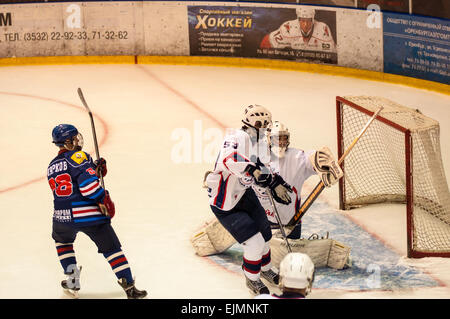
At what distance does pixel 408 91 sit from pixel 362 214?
14.4 feet

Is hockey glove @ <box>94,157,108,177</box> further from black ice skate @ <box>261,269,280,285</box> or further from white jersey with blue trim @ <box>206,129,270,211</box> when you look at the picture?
black ice skate @ <box>261,269,280,285</box>

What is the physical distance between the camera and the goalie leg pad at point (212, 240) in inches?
236

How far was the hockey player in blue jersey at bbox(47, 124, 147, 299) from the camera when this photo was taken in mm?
5023

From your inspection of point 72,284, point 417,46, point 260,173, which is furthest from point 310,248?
point 417,46

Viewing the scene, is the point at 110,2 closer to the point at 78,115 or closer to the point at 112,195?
the point at 78,115

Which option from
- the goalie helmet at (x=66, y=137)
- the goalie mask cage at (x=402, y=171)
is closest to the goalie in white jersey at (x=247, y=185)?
the goalie helmet at (x=66, y=137)

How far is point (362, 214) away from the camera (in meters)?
6.90

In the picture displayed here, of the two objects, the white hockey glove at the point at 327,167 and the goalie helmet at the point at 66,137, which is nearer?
the goalie helmet at the point at 66,137

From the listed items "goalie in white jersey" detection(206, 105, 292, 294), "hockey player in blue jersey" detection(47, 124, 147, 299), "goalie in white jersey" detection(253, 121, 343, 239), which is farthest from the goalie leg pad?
"hockey player in blue jersey" detection(47, 124, 147, 299)

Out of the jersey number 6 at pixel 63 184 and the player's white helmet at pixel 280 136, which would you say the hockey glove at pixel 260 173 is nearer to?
the player's white helmet at pixel 280 136

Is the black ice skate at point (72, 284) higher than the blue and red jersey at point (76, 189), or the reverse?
the blue and red jersey at point (76, 189)

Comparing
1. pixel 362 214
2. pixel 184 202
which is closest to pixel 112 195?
pixel 184 202

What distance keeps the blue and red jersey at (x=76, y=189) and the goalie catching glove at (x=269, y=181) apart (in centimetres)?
89

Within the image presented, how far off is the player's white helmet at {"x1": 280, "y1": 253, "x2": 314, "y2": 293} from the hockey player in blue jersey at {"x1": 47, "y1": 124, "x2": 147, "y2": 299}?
5.77ft
